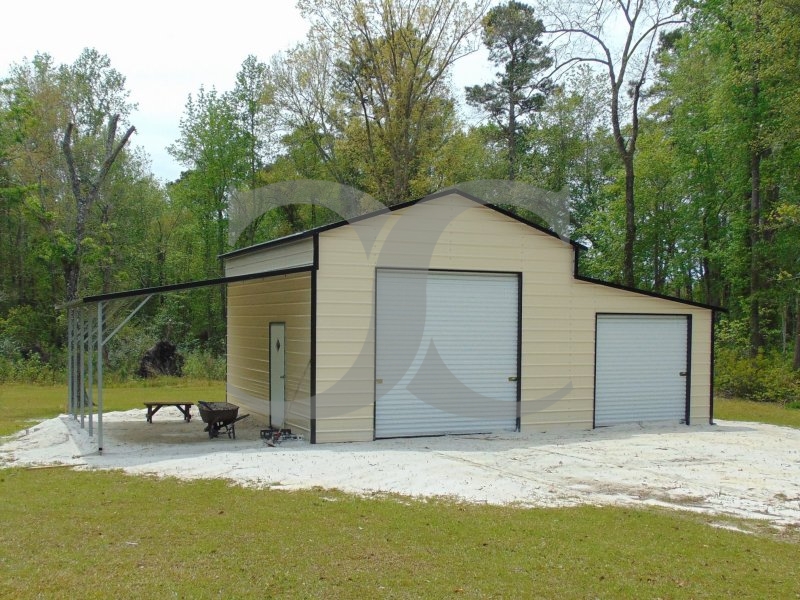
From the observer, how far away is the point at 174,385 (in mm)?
20938

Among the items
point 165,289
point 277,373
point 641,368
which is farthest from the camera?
point 641,368

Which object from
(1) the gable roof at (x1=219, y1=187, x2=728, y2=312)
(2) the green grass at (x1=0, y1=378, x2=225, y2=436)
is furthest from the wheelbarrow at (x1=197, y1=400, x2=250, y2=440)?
(2) the green grass at (x1=0, y1=378, x2=225, y2=436)

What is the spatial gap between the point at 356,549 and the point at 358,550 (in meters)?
0.03

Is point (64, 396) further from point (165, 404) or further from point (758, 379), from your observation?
point (758, 379)

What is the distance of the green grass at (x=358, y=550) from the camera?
4539 mm

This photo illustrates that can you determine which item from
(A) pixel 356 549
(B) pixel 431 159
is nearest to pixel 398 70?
(B) pixel 431 159

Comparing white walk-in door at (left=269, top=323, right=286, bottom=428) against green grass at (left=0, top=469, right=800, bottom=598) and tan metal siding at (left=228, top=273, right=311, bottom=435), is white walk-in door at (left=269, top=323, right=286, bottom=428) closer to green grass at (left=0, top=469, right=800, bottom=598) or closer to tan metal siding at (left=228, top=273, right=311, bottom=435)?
tan metal siding at (left=228, top=273, right=311, bottom=435)

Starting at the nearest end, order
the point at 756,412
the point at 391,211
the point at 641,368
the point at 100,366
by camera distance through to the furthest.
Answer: the point at 100,366, the point at 391,211, the point at 641,368, the point at 756,412

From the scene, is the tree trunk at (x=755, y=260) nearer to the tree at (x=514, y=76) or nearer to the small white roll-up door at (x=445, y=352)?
the tree at (x=514, y=76)

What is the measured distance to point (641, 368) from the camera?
42.3 feet

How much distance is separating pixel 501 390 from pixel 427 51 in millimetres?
16883

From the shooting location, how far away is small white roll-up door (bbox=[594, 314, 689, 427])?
1262cm

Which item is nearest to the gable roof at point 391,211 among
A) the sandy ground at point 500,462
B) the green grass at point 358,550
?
the sandy ground at point 500,462

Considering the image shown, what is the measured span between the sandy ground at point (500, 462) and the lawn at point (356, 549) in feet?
2.44
